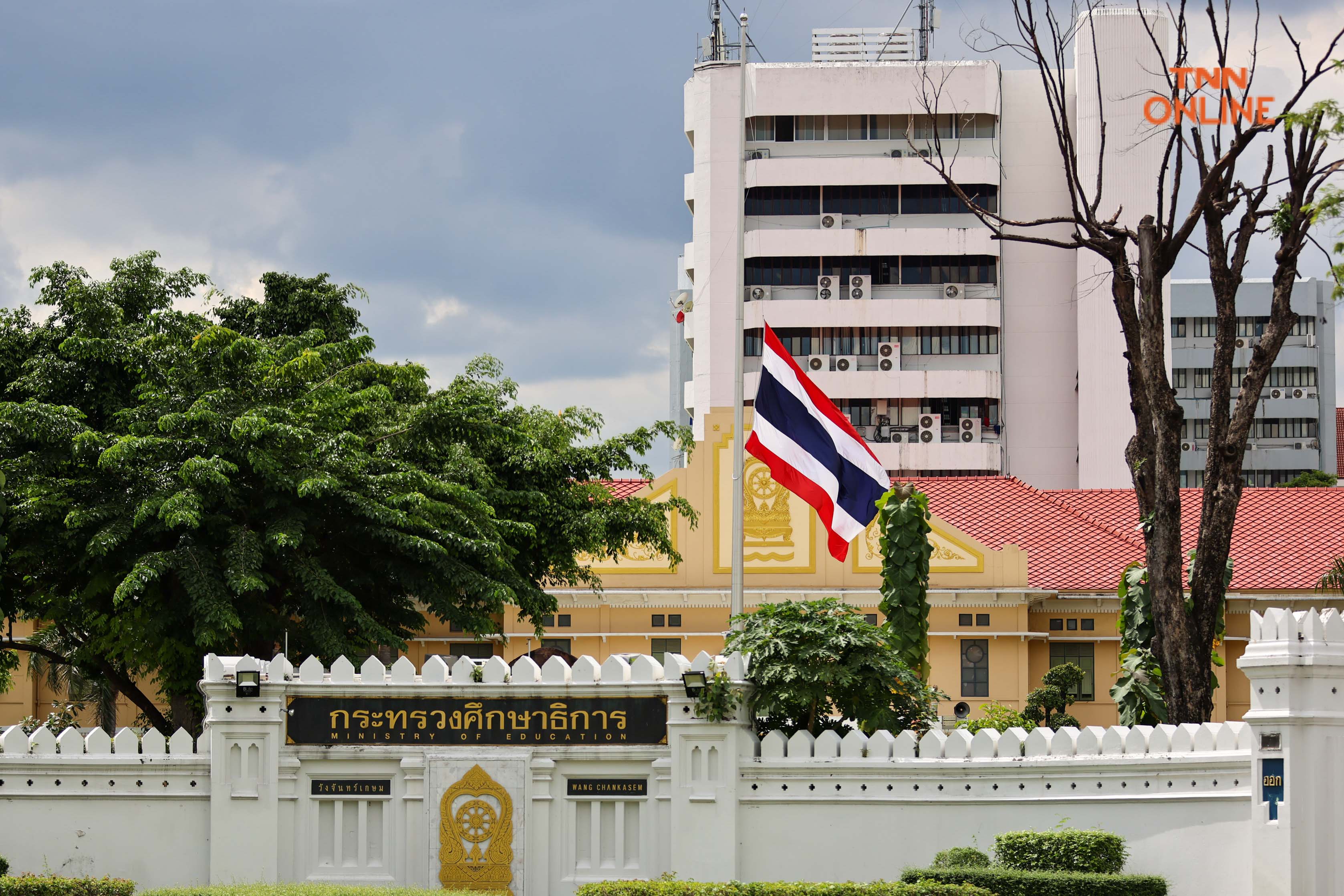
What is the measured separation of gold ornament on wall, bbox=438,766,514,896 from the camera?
1429 centimetres

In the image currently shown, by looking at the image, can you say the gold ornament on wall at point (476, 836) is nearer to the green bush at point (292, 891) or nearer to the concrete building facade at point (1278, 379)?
the green bush at point (292, 891)

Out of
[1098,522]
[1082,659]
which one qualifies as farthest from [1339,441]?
[1082,659]

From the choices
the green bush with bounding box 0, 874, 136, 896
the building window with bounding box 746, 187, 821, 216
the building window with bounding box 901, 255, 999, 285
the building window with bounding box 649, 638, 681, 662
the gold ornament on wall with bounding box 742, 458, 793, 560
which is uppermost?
the building window with bounding box 746, 187, 821, 216

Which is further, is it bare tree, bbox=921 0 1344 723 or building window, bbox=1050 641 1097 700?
building window, bbox=1050 641 1097 700

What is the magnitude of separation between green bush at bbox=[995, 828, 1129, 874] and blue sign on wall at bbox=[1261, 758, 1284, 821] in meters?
1.38

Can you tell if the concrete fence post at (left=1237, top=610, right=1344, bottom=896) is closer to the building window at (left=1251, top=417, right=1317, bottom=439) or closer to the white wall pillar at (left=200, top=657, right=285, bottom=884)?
the white wall pillar at (left=200, top=657, right=285, bottom=884)

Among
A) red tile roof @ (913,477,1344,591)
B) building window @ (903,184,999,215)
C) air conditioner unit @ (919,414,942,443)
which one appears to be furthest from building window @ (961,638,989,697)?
building window @ (903,184,999,215)

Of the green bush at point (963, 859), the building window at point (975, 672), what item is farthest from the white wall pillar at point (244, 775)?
the building window at point (975, 672)

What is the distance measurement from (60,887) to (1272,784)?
426 inches

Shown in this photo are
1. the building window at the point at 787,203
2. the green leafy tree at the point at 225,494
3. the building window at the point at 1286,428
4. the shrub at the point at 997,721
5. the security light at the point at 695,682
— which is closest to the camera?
the security light at the point at 695,682

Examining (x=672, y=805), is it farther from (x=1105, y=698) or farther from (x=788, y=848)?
(x=1105, y=698)

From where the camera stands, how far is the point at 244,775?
571 inches

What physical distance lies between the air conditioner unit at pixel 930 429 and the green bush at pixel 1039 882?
150 ft

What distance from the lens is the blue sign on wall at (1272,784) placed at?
13500 millimetres
